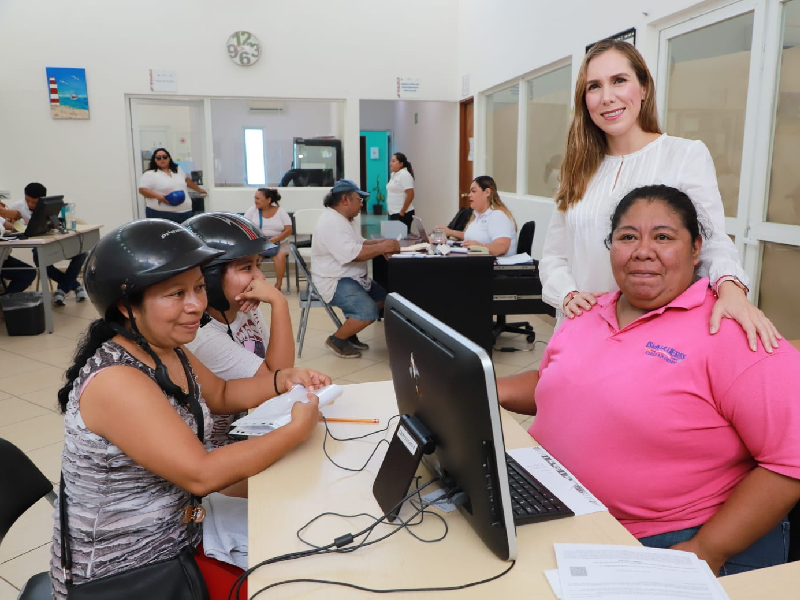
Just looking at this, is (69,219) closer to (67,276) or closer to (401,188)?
(67,276)

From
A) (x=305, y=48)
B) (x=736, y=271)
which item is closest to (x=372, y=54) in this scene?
(x=305, y=48)

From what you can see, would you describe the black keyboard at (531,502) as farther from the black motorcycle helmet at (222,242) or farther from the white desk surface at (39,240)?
the white desk surface at (39,240)

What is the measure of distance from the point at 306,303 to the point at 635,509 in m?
3.59

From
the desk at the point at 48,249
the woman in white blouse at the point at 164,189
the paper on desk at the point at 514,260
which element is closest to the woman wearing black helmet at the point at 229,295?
the paper on desk at the point at 514,260

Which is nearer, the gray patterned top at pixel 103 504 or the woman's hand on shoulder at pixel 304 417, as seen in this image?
the gray patterned top at pixel 103 504

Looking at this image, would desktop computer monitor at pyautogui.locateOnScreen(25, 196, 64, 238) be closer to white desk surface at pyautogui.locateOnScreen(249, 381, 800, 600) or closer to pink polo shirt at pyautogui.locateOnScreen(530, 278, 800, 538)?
white desk surface at pyautogui.locateOnScreen(249, 381, 800, 600)

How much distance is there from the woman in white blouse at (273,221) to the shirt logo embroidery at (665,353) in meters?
5.77

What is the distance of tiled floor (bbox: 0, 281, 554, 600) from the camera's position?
2.24 m

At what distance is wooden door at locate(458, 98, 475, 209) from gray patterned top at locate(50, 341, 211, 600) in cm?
725

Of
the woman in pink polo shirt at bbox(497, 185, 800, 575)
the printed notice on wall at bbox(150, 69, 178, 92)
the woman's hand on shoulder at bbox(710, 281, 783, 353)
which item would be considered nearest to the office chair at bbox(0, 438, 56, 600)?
the woman in pink polo shirt at bbox(497, 185, 800, 575)

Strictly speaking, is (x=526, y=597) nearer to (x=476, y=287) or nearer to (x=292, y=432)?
(x=292, y=432)

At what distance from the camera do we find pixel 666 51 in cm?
412

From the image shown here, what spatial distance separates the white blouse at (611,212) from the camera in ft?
5.12

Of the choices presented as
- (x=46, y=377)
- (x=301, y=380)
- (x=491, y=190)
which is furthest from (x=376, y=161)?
(x=301, y=380)
